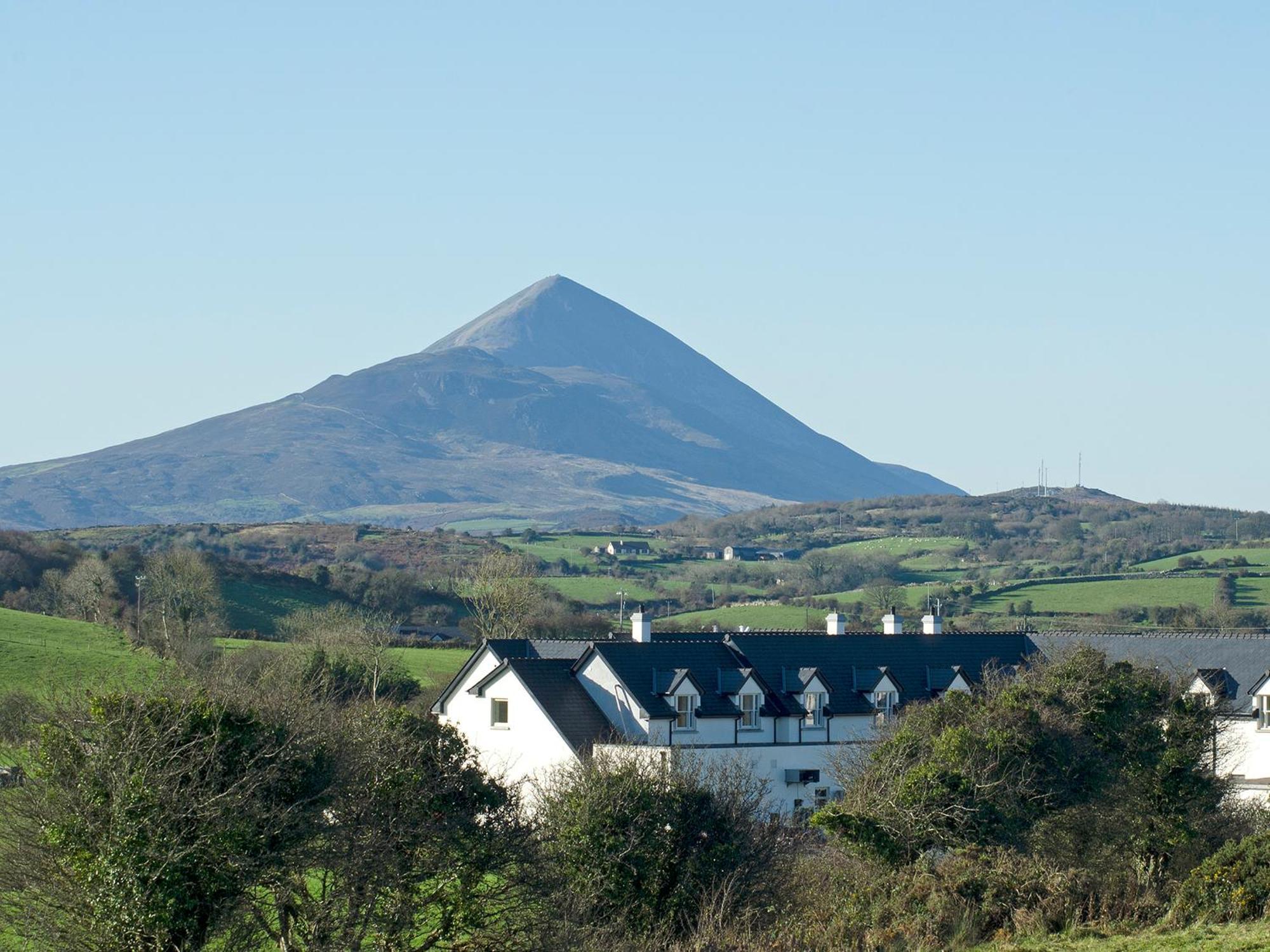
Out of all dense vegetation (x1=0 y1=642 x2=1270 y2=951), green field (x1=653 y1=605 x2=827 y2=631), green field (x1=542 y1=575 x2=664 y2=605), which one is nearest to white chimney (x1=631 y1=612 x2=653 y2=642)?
dense vegetation (x1=0 y1=642 x2=1270 y2=951)

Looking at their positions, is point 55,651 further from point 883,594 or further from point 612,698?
point 883,594

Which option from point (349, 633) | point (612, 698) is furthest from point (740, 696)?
point (349, 633)

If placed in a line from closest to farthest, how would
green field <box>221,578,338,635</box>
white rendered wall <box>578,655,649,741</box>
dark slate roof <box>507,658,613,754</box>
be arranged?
dark slate roof <box>507,658,613,754</box> < white rendered wall <box>578,655,649,741</box> < green field <box>221,578,338,635</box>

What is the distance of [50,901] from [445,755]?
6423 mm

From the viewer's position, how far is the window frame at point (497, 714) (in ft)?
168

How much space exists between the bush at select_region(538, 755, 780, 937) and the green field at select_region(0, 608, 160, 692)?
39509 millimetres

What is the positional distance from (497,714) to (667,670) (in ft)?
17.3

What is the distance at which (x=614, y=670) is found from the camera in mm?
50500

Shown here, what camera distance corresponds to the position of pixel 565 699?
1991 inches

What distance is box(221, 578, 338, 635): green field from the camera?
10569 cm

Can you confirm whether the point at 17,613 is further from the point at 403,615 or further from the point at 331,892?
the point at 331,892

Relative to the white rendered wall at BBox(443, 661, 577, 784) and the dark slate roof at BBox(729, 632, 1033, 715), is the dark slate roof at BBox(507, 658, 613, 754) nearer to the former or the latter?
the white rendered wall at BBox(443, 661, 577, 784)

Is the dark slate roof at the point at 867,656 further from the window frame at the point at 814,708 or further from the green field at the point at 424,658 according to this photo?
the green field at the point at 424,658

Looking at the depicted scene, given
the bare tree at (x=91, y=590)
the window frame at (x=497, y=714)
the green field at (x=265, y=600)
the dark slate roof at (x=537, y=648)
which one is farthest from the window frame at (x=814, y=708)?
the green field at (x=265, y=600)
